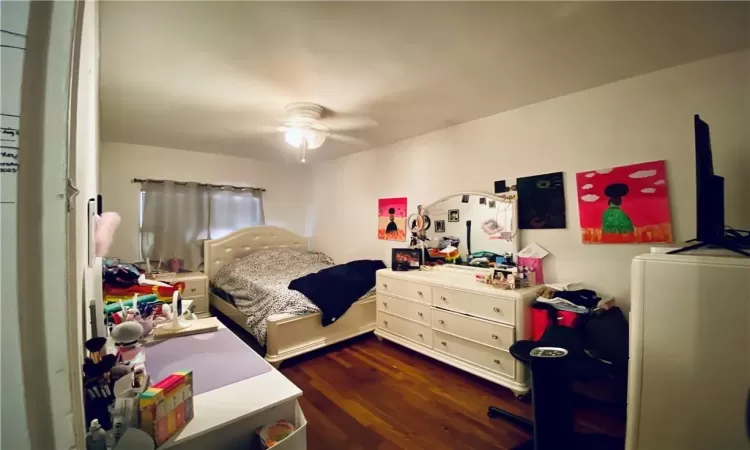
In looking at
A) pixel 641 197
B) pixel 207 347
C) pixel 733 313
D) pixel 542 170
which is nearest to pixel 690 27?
pixel 641 197

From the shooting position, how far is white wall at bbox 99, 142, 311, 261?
11.7 feet

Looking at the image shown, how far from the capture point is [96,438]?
2.64ft

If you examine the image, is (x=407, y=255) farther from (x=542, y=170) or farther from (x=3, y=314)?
(x=3, y=314)

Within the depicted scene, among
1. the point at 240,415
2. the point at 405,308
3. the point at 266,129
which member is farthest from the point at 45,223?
the point at 266,129

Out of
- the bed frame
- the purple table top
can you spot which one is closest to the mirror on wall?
the bed frame

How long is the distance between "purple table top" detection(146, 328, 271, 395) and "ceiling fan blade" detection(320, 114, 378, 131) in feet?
6.14

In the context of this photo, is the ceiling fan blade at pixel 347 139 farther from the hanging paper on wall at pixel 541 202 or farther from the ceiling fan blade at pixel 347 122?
the hanging paper on wall at pixel 541 202

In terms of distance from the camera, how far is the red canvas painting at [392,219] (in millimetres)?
3471

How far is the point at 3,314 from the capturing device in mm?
304

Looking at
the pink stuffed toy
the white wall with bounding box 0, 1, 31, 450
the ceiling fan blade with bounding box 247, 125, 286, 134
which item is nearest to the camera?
the white wall with bounding box 0, 1, 31, 450

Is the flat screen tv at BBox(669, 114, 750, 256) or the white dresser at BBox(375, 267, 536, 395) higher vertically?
the flat screen tv at BBox(669, 114, 750, 256)

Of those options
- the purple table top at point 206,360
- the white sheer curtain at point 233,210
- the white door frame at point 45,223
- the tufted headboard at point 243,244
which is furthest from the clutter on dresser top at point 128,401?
the white sheer curtain at point 233,210

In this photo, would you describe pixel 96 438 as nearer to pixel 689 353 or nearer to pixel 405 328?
pixel 689 353

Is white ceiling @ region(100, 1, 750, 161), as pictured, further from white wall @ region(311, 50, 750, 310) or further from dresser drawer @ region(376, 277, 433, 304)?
dresser drawer @ region(376, 277, 433, 304)
